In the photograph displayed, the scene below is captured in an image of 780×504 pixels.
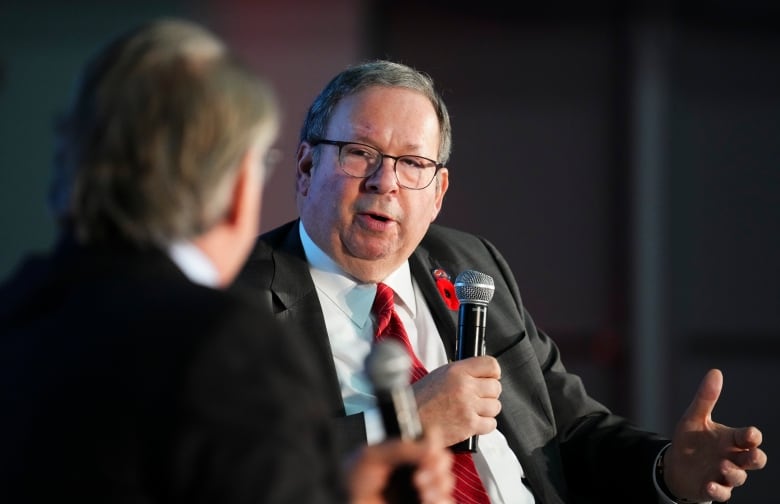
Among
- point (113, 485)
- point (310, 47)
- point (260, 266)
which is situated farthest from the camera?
point (310, 47)

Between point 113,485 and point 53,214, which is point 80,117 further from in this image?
point 113,485

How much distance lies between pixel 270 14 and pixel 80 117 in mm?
3768

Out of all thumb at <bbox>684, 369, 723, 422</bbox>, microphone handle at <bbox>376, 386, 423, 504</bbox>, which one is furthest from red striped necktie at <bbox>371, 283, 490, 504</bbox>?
microphone handle at <bbox>376, 386, 423, 504</bbox>

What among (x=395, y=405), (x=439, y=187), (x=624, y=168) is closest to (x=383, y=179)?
(x=439, y=187)

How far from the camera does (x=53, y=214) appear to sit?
1.23 m

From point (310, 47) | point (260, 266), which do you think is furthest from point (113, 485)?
point (310, 47)

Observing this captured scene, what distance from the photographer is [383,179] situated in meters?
2.32

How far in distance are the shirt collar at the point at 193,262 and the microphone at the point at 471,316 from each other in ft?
3.15

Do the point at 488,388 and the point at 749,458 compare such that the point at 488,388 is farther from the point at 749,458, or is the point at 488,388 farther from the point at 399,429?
the point at 399,429

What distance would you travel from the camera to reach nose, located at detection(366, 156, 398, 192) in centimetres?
232

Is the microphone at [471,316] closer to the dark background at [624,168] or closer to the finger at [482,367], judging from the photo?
the finger at [482,367]

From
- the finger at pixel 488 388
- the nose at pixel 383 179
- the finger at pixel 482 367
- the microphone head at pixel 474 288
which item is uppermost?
the nose at pixel 383 179

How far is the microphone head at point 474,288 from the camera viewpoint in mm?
2111

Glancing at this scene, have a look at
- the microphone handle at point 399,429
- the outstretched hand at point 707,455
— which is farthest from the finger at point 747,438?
the microphone handle at point 399,429
